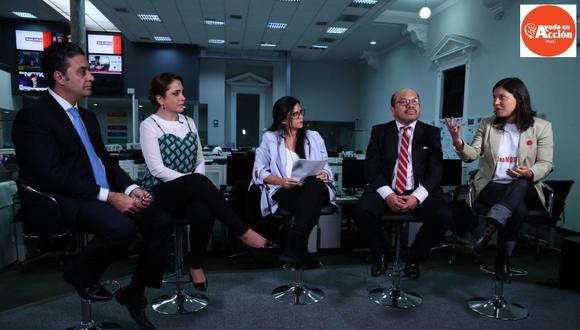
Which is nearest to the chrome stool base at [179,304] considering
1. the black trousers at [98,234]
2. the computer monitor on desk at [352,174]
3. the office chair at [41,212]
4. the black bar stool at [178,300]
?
the black bar stool at [178,300]

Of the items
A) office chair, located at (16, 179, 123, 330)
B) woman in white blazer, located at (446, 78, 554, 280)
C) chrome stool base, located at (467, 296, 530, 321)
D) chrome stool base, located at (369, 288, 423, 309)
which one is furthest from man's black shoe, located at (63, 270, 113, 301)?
chrome stool base, located at (467, 296, 530, 321)

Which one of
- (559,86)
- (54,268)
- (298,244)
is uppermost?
(559,86)

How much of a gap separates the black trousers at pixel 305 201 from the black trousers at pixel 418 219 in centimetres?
25

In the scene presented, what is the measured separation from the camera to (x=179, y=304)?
227 centimetres

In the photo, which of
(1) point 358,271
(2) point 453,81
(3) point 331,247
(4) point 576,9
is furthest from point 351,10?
(1) point 358,271

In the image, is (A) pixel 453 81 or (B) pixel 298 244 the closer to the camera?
(B) pixel 298 244

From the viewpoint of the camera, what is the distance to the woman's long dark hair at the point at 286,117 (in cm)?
268

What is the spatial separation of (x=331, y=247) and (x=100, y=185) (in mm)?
2525

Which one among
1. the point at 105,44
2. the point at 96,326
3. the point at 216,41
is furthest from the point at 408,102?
the point at 105,44

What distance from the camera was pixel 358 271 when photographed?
311 cm

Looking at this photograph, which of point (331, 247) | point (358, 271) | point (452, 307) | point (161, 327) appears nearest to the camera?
point (161, 327)

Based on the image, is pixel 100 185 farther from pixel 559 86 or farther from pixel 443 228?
pixel 559 86

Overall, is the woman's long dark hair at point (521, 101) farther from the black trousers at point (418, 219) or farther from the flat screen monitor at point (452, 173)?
the flat screen monitor at point (452, 173)

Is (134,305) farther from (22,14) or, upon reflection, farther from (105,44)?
(22,14)
